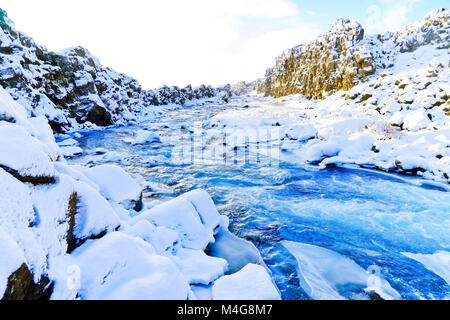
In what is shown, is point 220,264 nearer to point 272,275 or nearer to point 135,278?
point 272,275

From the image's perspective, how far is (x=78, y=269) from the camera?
7.85 ft

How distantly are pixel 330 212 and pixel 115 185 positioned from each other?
19.7 feet

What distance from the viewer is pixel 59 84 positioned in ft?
74.0

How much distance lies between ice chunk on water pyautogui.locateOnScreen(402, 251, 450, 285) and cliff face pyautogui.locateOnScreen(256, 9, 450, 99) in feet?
113

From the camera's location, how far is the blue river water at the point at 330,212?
175 inches

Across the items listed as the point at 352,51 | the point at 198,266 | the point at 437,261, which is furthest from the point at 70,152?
the point at 352,51

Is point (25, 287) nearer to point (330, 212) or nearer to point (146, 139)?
point (330, 212)

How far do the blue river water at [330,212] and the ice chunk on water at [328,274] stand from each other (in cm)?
17

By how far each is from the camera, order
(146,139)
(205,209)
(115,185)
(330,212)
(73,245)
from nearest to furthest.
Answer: (73,245), (205,209), (115,185), (330,212), (146,139)

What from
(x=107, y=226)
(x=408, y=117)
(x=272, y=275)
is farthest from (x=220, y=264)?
(x=408, y=117)

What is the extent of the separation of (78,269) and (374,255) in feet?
18.0

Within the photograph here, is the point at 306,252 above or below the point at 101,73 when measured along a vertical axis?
below

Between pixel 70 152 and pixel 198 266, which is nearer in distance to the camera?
pixel 198 266

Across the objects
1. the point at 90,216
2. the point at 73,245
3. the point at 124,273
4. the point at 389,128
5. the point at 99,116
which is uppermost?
the point at 99,116
